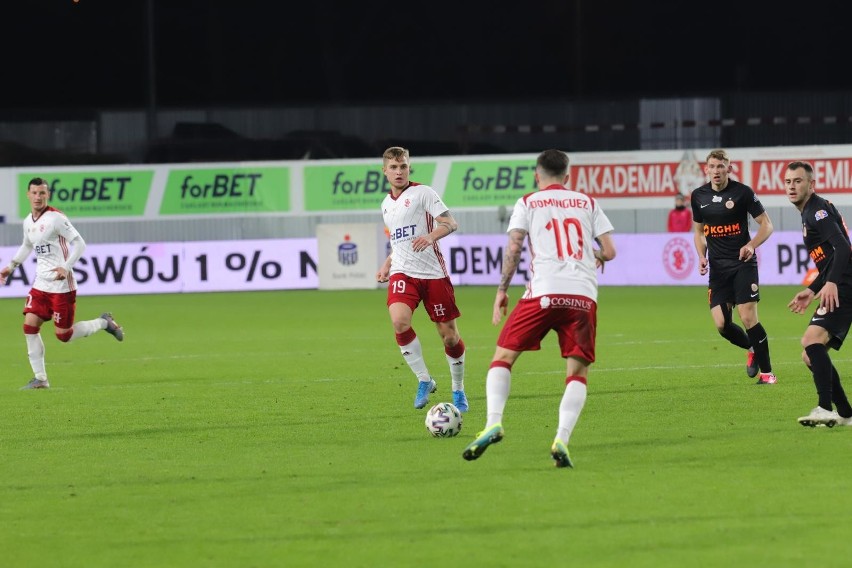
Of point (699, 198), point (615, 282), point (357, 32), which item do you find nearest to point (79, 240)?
point (699, 198)

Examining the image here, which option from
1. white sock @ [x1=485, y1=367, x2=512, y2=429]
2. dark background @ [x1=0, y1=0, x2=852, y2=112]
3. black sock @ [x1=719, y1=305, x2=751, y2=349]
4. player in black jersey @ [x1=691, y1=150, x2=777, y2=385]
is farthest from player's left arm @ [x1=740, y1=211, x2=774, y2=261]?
dark background @ [x1=0, y1=0, x2=852, y2=112]

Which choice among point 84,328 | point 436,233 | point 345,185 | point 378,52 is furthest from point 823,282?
point 378,52

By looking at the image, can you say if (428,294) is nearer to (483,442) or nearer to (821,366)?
(821,366)

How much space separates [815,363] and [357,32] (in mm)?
37911

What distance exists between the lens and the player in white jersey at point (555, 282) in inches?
337

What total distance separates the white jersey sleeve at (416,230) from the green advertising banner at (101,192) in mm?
27328

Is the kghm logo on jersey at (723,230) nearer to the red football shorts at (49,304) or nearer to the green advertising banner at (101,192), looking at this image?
the red football shorts at (49,304)

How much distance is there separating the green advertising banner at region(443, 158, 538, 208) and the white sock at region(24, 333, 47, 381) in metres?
23.1

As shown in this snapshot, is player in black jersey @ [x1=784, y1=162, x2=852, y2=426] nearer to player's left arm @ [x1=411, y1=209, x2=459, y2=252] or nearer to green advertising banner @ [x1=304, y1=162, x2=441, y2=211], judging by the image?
player's left arm @ [x1=411, y1=209, x2=459, y2=252]

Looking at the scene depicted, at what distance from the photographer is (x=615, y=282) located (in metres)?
31.8

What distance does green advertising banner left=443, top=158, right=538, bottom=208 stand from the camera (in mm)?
36906

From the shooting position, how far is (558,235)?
8609 mm

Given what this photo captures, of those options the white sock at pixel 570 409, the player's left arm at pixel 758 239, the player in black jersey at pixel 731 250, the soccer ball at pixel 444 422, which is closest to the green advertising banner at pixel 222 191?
the player in black jersey at pixel 731 250

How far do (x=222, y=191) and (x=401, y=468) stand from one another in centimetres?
3014
